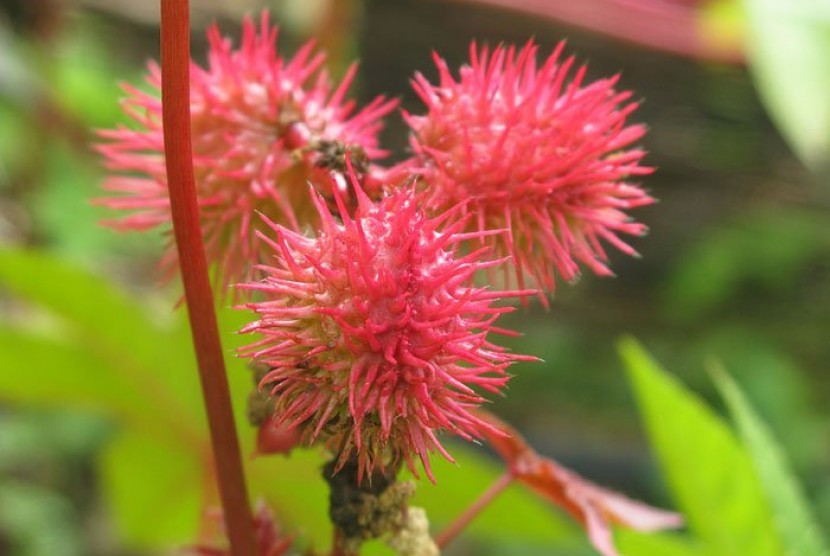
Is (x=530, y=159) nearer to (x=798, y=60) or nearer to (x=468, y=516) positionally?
(x=468, y=516)

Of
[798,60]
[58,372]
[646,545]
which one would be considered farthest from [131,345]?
[798,60]

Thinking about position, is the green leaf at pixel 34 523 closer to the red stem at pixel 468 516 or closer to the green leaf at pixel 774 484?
the red stem at pixel 468 516

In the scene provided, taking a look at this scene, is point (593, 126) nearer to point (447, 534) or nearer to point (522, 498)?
point (447, 534)

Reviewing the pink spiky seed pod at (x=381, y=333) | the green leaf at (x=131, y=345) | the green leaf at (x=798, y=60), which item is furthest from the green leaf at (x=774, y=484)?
the green leaf at (x=131, y=345)

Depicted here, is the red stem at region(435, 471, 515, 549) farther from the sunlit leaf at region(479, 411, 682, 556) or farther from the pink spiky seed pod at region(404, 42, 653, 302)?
the pink spiky seed pod at region(404, 42, 653, 302)

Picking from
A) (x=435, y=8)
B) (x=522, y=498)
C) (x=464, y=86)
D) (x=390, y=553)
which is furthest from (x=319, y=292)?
(x=435, y=8)
